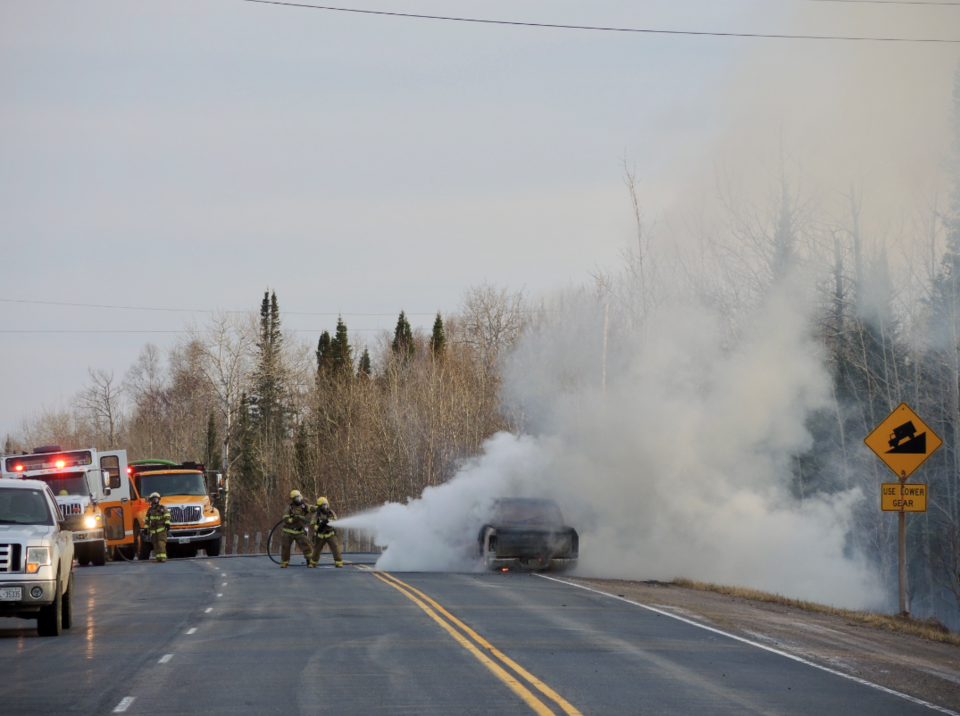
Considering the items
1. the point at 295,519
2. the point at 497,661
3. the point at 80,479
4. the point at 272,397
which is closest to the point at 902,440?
the point at 497,661

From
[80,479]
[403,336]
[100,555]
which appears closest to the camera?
[100,555]

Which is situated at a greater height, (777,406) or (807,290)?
(807,290)

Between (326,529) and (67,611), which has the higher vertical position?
(326,529)

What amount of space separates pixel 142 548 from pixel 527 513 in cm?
1788

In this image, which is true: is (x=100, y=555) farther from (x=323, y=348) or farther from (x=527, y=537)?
(x=323, y=348)

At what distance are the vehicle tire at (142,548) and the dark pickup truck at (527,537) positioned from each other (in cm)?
1588

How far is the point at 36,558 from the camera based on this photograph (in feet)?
41.8

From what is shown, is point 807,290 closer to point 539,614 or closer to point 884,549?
point 884,549

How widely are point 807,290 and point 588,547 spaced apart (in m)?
16.8

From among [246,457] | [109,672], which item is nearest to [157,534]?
[109,672]

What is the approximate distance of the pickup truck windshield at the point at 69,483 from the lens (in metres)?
30.1

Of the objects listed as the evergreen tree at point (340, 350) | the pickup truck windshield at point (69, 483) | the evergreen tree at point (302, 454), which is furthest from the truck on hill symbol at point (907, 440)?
the evergreen tree at point (340, 350)

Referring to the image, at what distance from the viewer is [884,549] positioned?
36.9 metres

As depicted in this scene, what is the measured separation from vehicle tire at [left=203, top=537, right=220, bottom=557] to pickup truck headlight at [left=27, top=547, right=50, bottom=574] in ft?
78.3
